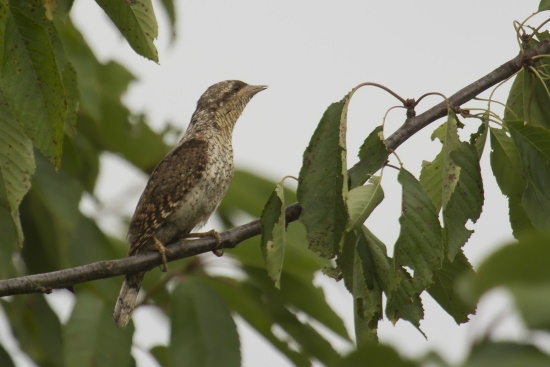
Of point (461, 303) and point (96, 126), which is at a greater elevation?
point (96, 126)

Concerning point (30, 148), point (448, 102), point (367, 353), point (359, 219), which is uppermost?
point (448, 102)

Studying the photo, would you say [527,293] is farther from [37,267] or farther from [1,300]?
[1,300]

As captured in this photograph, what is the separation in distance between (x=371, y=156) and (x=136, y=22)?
91 cm

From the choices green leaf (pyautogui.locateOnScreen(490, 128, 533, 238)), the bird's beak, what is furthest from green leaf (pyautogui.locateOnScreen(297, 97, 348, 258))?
the bird's beak

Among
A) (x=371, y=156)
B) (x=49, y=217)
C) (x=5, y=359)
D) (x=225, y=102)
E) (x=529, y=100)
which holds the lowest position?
(x=5, y=359)

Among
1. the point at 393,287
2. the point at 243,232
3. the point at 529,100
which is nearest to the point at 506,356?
the point at 393,287

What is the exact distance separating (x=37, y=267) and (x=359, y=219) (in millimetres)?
3031

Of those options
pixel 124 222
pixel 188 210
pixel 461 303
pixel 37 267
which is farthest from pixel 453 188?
pixel 124 222

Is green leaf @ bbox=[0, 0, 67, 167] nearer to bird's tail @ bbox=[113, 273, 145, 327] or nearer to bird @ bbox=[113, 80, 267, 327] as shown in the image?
bird's tail @ bbox=[113, 273, 145, 327]

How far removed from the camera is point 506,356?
A: 108cm

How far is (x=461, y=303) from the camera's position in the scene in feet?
10.8

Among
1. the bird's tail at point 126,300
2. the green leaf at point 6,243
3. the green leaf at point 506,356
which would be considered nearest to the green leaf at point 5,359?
the green leaf at point 6,243

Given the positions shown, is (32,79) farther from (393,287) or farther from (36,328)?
(36,328)

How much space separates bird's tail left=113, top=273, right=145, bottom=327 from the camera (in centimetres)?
450
